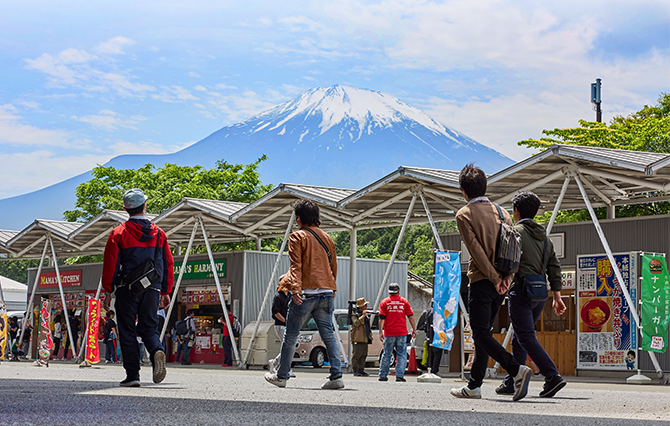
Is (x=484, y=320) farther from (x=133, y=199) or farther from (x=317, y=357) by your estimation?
(x=317, y=357)

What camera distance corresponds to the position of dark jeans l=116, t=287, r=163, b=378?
26.1ft

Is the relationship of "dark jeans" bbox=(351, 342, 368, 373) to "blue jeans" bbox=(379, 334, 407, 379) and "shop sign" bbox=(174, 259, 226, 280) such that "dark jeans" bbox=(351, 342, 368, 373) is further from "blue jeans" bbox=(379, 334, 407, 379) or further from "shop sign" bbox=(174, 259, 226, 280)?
"shop sign" bbox=(174, 259, 226, 280)

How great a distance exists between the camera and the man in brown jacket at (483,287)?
7.00m

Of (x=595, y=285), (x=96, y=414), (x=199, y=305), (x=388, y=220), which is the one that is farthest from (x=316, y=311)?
(x=199, y=305)

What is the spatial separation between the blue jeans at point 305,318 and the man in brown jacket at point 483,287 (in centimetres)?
163

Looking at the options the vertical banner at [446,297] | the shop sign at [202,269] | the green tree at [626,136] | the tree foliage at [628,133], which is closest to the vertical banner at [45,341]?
the shop sign at [202,269]

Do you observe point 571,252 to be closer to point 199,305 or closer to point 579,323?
point 579,323

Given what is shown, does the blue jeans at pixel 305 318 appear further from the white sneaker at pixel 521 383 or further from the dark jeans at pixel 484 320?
the white sneaker at pixel 521 383

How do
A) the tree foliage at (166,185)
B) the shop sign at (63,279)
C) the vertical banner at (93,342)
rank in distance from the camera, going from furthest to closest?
1. the tree foliage at (166,185)
2. the shop sign at (63,279)
3. the vertical banner at (93,342)

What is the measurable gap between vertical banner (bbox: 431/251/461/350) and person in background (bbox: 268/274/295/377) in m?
2.37

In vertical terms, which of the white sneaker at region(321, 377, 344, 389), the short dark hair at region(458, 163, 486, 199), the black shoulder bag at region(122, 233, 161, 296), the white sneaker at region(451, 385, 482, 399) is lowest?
the white sneaker at region(321, 377, 344, 389)

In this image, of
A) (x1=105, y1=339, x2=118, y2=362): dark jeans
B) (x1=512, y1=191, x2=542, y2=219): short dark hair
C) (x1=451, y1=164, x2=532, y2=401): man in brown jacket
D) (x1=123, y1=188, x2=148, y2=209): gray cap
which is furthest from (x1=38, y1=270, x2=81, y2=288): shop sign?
(x1=451, y1=164, x2=532, y2=401): man in brown jacket

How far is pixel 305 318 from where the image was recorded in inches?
335

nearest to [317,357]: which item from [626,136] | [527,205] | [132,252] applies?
[132,252]
